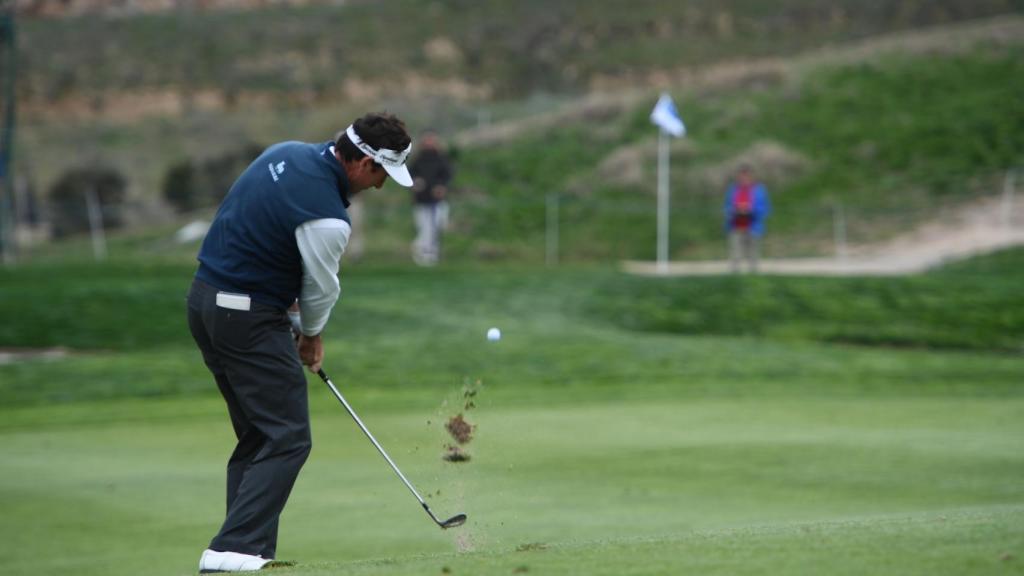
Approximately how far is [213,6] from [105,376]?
59927mm

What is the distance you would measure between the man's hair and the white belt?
736mm

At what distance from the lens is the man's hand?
6379 millimetres

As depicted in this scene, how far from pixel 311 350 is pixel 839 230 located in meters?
25.4

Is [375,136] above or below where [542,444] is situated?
above

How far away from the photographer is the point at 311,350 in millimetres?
6426

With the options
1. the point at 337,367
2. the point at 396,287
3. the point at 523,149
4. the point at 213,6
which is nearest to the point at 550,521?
the point at 337,367

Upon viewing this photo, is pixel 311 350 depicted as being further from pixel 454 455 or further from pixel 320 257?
pixel 454 455

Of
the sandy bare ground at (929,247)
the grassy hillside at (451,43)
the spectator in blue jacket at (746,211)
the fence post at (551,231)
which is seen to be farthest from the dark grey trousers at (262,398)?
the grassy hillside at (451,43)

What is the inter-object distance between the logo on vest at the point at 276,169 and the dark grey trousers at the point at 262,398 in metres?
0.54

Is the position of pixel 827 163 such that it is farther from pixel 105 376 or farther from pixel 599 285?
pixel 105 376

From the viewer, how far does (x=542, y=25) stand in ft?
203

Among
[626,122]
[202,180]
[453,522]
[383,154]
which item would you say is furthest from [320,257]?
[202,180]

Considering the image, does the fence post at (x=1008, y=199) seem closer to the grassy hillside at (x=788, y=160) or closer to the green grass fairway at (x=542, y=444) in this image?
the grassy hillside at (x=788, y=160)

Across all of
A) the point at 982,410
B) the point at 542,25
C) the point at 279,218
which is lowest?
the point at 982,410
